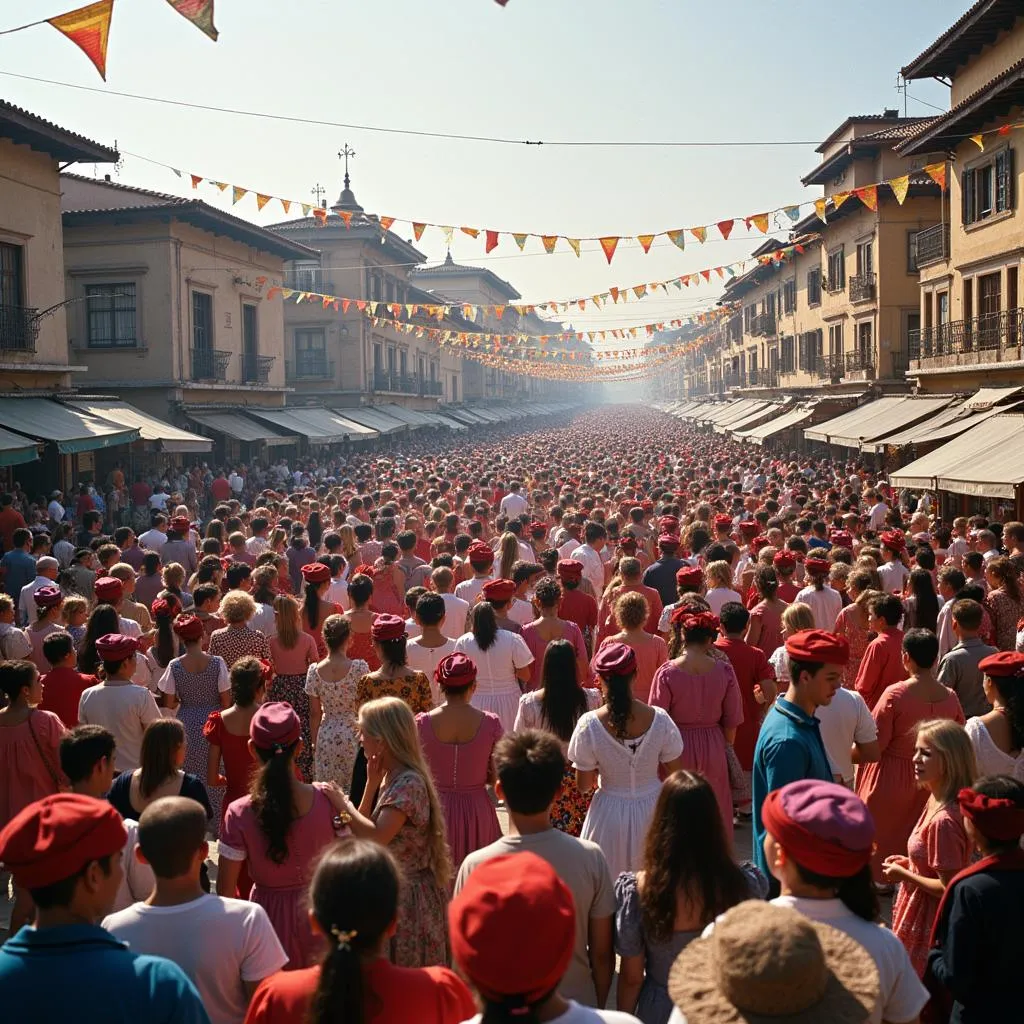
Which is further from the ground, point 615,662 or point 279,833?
point 615,662

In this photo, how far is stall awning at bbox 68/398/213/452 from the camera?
2291 cm

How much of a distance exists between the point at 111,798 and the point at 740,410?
157 feet

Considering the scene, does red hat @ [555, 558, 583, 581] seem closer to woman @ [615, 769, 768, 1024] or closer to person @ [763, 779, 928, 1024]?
woman @ [615, 769, 768, 1024]

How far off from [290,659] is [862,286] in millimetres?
30009

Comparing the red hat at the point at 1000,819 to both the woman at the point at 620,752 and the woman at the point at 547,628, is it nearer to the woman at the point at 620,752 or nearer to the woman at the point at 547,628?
the woman at the point at 620,752

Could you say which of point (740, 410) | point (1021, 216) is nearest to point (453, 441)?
point (740, 410)

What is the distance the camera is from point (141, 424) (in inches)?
938

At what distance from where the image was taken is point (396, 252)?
52.1 metres

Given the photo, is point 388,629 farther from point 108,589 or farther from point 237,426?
point 237,426

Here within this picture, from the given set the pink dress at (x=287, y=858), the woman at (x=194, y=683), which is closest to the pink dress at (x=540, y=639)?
the woman at (x=194, y=683)

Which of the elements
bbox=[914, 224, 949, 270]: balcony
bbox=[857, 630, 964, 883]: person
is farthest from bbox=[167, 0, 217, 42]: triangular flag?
bbox=[914, 224, 949, 270]: balcony

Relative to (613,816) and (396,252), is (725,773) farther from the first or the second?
(396,252)

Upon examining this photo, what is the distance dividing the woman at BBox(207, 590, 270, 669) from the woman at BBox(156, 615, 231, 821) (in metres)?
0.60

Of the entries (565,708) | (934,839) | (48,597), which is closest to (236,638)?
(48,597)
